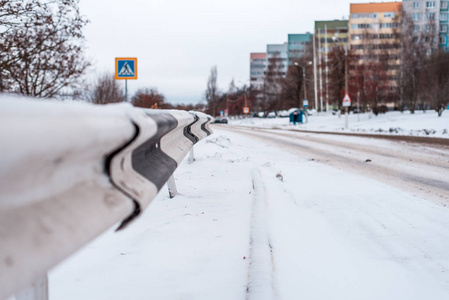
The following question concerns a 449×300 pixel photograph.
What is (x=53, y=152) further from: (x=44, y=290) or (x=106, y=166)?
(x=44, y=290)

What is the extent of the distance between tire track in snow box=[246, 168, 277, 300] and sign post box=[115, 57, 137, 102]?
10.6 metres

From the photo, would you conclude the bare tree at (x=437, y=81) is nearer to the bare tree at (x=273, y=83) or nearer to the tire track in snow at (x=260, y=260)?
the tire track in snow at (x=260, y=260)

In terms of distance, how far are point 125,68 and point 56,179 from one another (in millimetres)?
13872

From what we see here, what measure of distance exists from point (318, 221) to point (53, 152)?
12.4 feet

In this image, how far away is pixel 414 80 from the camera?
50375mm

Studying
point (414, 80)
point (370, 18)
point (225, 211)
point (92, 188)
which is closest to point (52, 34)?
point (225, 211)

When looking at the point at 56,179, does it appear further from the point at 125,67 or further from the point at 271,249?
the point at 125,67

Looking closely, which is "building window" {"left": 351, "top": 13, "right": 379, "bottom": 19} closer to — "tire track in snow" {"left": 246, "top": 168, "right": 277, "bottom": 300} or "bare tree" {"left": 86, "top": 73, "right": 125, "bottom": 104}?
"bare tree" {"left": 86, "top": 73, "right": 125, "bottom": 104}

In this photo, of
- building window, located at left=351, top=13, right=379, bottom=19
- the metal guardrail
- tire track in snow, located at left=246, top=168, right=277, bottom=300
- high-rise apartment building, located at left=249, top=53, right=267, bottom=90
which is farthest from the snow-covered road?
high-rise apartment building, located at left=249, top=53, right=267, bottom=90

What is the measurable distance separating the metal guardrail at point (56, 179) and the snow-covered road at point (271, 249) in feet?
→ 3.53

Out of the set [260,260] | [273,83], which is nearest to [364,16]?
[273,83]

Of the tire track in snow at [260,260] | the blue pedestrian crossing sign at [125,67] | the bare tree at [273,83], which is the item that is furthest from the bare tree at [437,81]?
the bare tree at [273,83]

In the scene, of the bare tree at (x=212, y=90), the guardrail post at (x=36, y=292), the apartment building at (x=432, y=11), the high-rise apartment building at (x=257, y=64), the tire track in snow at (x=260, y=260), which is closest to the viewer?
A: the guardrail post at (x=36, y=292)

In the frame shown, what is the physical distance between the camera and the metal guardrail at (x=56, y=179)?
3.19 ft
